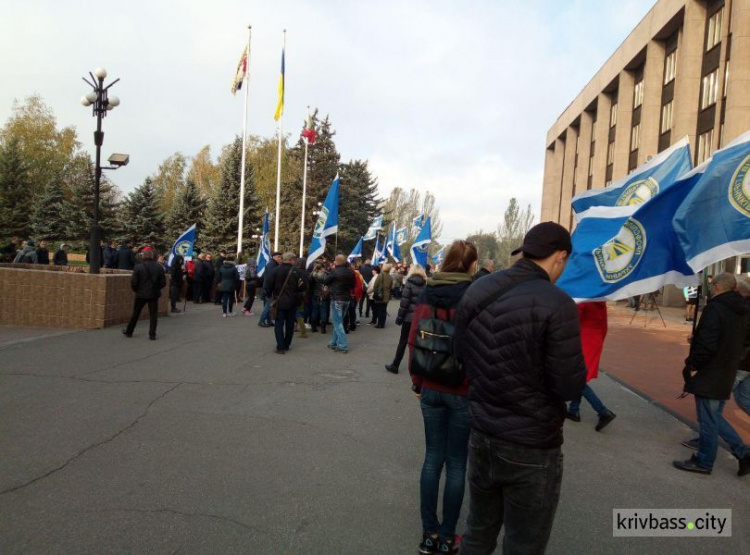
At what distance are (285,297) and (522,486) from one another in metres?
7.87

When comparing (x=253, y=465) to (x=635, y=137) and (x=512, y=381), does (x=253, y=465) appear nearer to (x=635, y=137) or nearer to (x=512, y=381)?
(x=512, y=381)

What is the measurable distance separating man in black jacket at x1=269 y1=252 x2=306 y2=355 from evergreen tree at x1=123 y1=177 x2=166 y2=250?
31807mm

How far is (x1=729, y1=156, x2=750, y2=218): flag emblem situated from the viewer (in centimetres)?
481

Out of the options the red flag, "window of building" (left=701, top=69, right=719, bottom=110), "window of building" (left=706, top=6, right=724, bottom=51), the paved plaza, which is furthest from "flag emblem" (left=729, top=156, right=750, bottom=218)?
"window of building" (left=706, top=6, right=724, bottom=51)

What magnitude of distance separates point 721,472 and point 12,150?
5337 centimetres

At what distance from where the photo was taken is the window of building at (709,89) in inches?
1093

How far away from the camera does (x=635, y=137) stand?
123ft

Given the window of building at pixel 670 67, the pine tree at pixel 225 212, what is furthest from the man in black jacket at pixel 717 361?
the window of building at pixel 670 67

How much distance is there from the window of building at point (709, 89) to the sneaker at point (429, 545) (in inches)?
1254

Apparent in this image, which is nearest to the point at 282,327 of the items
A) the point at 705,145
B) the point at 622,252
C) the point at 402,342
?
the point at 402,342

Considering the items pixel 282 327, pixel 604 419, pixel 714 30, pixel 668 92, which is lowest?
pixel 604 419

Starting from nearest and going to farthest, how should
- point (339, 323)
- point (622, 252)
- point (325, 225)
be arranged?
point (622, 252) → point (339, 323) → point (325, 225)

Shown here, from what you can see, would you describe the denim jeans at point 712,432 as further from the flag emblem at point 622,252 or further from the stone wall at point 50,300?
the stone wall at point 50,300

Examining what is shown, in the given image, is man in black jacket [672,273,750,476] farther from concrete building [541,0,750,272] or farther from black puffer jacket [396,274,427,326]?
concrete building [541,0,750,272]
